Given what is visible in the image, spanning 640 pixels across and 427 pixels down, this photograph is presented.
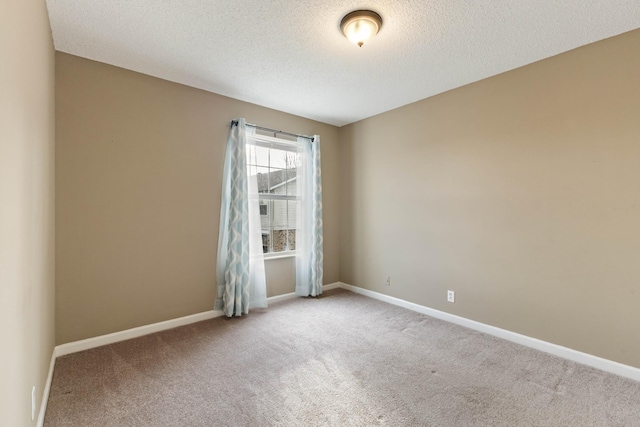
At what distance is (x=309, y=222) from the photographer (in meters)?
4.25

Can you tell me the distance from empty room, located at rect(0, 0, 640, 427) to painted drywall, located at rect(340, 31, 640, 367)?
18mm

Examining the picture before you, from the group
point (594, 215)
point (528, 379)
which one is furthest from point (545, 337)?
point (594, 215)

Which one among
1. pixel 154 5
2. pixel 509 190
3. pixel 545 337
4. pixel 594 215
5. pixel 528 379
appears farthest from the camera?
pixel 509 190

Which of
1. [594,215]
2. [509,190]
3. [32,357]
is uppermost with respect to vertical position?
[509,190]

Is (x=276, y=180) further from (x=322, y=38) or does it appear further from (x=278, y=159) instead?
(x=322, y=38)

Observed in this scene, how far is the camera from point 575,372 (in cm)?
228

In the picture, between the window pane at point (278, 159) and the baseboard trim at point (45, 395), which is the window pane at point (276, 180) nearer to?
the window pane at point (278, 159)

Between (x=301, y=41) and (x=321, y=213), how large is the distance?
238 centimetres

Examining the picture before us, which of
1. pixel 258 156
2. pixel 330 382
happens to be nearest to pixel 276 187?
pixel 258 156

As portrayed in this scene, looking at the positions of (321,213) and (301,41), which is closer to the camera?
(301,41)

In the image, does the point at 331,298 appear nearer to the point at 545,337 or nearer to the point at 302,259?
the point at 302,259

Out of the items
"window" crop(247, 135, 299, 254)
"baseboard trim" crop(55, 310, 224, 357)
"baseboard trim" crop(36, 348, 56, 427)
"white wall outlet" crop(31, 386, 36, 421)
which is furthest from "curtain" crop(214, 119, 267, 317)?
"white wall outlet" crop(31, 386, 36, 421)

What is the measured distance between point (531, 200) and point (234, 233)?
302 centimetres

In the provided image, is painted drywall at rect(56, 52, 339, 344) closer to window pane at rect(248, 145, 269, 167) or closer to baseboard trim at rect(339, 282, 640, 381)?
window pane at rect(248, 145, 269, 167)
